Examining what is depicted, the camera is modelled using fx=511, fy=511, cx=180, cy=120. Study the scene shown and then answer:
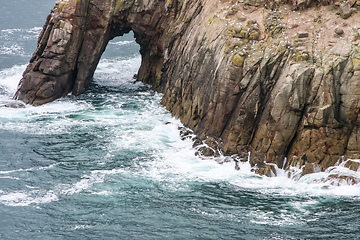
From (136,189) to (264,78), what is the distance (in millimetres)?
12467

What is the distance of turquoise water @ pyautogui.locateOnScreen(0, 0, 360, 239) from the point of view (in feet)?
91.6

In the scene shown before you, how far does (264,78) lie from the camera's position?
3716 cm

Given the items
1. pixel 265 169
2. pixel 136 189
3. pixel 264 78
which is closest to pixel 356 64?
pixel 264 78

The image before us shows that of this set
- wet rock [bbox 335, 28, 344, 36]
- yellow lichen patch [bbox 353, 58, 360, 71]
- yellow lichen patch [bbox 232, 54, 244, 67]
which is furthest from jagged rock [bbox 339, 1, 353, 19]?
yellow lichen patch [bbox 232, 54, 244, 67]

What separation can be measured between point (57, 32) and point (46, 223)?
90.5 ft

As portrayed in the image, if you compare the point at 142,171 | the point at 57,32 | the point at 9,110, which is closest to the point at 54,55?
the point at 57,32

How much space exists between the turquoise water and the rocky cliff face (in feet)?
6.14

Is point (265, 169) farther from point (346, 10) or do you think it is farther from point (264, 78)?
point (346, 10)

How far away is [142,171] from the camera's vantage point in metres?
35.4

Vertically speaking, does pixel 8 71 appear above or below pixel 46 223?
above

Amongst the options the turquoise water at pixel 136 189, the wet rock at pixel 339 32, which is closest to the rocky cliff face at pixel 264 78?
the wet rock at pixel 339 32

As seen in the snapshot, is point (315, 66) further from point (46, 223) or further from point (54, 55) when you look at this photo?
point (54, 55)

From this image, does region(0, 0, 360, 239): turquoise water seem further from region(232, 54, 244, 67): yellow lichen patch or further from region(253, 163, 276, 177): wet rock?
region(232, 54, 244, 67): yellow lichen patch

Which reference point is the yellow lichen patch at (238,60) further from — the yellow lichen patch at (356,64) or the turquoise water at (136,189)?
the yellow lichen patch at (356,64)
